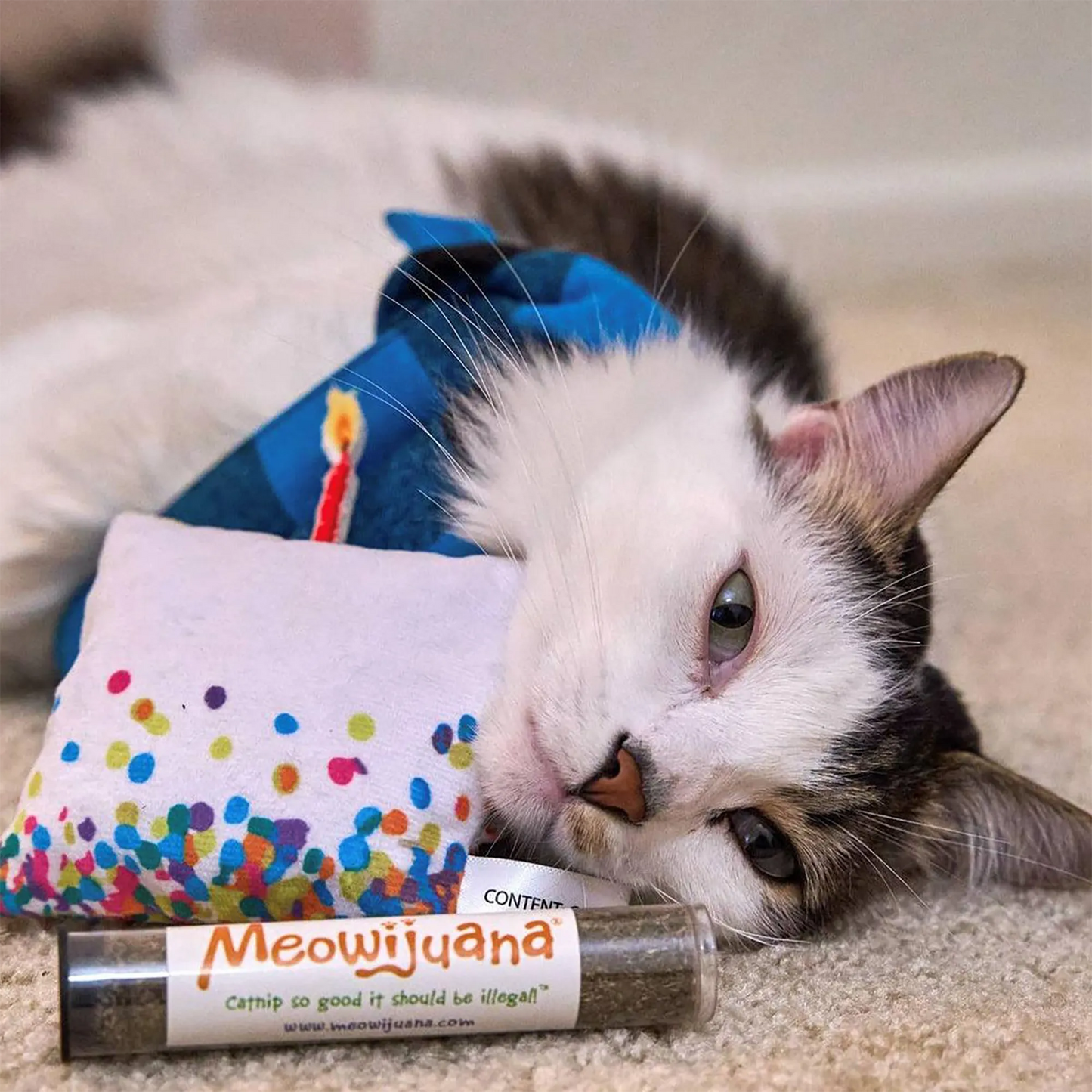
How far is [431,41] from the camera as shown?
2463 millimetres

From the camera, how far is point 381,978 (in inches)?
33.0

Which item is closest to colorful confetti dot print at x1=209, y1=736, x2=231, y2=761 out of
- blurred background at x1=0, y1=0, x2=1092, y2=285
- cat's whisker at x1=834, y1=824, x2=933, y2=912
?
cat's whisker at x1=834, y1=824, x2=933, y2=912

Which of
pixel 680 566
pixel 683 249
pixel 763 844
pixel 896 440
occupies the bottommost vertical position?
pixel 763 844

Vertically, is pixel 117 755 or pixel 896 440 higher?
pixel 896 440

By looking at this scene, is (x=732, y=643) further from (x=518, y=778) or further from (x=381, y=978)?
(x=381, y=978)

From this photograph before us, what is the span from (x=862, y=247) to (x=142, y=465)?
2001mm

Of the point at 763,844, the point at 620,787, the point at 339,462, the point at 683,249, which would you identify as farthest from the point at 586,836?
the point at 683,249

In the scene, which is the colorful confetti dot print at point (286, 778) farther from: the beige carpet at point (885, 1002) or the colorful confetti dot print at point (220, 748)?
the beige carpet at point (885, 1002)

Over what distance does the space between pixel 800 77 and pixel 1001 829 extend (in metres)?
1.83

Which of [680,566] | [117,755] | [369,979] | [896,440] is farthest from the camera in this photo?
[896,440]

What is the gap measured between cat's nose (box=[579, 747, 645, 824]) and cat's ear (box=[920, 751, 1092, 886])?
13.9 inches

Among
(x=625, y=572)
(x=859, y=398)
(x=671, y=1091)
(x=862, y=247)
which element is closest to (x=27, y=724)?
(x=625, y=572)

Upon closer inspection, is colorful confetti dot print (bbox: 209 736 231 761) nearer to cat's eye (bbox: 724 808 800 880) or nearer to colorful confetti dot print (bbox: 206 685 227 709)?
colorful confetti dot print (bbox: 206 685 227 709)

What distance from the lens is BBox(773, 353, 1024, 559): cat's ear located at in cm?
112
